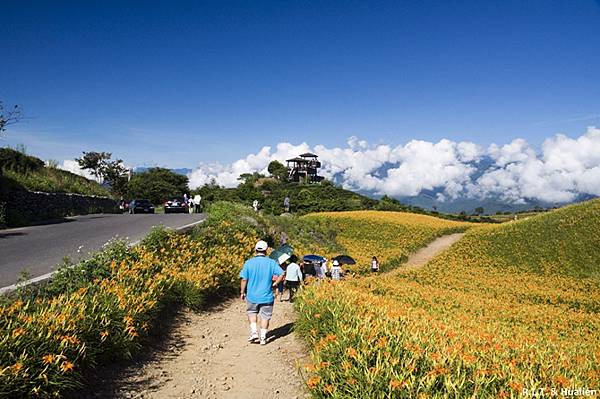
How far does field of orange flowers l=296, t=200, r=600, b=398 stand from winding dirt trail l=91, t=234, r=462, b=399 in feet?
1.83

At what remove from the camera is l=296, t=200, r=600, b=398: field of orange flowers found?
3.95 m

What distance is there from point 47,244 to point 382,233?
31759mm

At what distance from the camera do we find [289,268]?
11.9m

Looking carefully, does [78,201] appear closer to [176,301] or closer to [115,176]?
[176,301]

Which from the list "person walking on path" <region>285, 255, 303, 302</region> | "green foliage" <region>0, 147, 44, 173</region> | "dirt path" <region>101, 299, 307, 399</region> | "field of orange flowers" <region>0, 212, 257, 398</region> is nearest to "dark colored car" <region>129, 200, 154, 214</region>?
"green foliage" <region>0, 147, 44, 173</region>

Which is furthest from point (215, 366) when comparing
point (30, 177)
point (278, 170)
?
point (278, 170)

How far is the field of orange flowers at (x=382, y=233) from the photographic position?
32.3 meters

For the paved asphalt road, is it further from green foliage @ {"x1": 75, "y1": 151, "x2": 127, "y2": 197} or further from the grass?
green foliage @ {"x1": 75, "y1": 151, "x2": 127, "y2": 197}

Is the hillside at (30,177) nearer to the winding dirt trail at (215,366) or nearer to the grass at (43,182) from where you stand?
the grass at (43,182)

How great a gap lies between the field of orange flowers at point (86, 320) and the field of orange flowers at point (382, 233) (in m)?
22.1

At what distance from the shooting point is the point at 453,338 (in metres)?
5.69

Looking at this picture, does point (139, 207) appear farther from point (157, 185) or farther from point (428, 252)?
point (157, 185)

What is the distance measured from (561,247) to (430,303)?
2310 centimetres

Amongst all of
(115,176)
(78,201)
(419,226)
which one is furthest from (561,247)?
(115,176)
